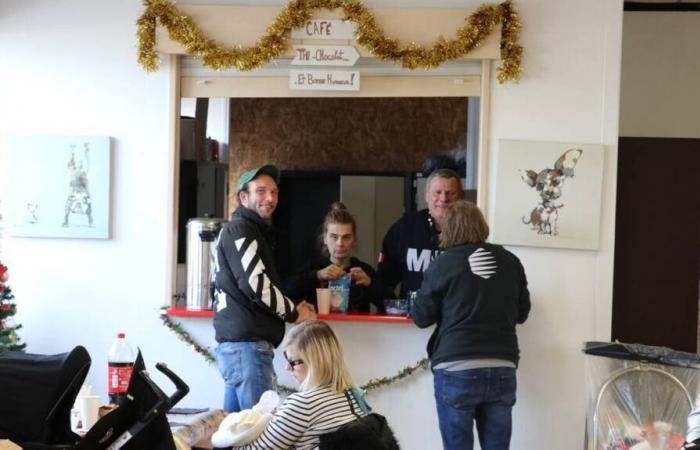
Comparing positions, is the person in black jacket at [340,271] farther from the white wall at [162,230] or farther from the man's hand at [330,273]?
the white wall at [162,230]

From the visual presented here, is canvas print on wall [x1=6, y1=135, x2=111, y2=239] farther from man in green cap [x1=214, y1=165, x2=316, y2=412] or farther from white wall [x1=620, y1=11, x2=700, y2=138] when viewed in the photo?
white wall [x1=620, y1=11, x2=700, y2=138]

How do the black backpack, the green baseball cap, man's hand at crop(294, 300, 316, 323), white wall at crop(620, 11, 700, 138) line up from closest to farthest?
the black backpack, the green baseball cap, man's hand at crop(294, 300, 316, 323), white wall at crop(620, 11, 700, 138)

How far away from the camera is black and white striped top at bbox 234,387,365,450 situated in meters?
3.02

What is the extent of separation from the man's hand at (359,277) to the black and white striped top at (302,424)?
1802mm

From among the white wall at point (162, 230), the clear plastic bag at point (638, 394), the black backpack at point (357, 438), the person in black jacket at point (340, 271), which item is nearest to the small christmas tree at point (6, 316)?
the white wall at point (162, 230)

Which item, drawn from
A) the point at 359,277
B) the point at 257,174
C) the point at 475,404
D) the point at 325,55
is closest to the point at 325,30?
the point at 325,55

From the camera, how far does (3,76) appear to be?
5047 mm

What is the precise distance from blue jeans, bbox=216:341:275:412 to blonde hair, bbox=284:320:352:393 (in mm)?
1035

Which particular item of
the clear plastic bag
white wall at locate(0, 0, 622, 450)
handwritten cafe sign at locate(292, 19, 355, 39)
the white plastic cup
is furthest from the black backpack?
handwritten cafe sign at locate(292, 19, 355, 39)

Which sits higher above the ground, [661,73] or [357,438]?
[661,73]

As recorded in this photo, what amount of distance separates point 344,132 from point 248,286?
1294mm

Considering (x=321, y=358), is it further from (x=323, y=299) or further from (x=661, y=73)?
(x=661, y=73)

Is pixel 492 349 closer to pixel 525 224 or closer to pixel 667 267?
pixel 525 224

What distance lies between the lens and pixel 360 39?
478 cm
